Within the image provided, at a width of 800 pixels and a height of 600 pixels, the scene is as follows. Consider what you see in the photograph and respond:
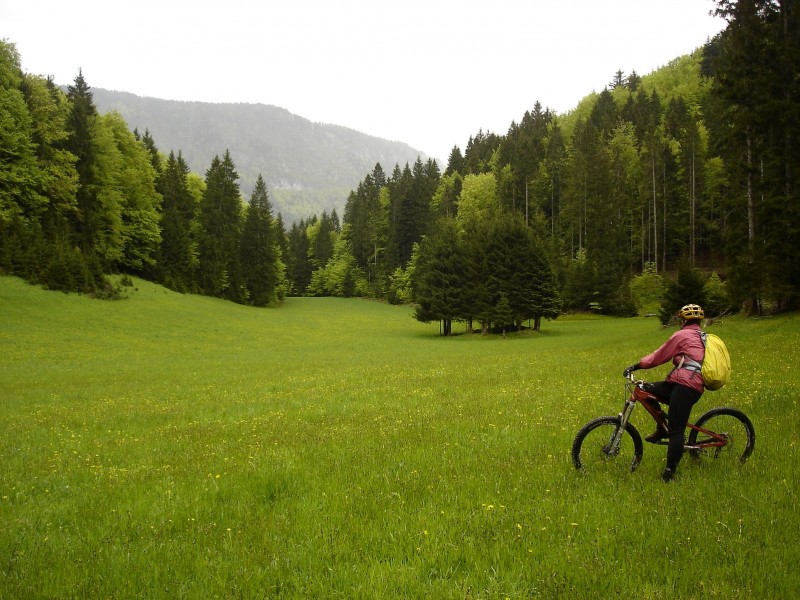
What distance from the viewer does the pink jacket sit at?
22.8 ft

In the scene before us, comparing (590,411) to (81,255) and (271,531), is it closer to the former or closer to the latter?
(271,531)

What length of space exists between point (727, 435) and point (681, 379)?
181 centimetres

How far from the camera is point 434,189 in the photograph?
115875mm

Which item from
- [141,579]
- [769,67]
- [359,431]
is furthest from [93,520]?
[769,67]

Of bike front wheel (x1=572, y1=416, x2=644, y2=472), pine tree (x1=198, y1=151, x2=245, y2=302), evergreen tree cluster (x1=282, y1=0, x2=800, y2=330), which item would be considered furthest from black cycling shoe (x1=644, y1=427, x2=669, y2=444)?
pine tree (x1=198, y1=151, x2=245, y2=302)

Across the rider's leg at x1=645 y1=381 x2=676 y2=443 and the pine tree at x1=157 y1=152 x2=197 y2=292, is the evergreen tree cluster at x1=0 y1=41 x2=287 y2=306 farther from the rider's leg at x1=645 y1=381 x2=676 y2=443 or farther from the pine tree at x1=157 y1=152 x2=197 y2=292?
the rider's leg at x1=645 y1=381 x2=676 y2=443

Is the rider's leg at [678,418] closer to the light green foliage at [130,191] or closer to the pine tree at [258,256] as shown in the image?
the light green foliage at [130,191]

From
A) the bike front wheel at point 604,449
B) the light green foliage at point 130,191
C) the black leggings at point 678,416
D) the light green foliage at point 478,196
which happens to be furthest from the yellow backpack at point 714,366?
the light green foliage at point 478,196

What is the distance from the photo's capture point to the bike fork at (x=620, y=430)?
25.3 feet

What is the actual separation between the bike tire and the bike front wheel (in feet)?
3.06

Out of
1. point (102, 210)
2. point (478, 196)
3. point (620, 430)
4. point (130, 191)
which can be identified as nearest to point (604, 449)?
point (620, 430)

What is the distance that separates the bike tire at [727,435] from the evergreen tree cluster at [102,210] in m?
58.5

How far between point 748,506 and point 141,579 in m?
7.31

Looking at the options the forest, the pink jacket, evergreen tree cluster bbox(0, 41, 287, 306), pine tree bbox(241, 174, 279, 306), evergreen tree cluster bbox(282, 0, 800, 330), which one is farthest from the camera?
pine tree bbox(241, 174, 279, 306)
